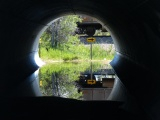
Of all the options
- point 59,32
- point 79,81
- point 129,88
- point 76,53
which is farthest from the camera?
point 59,32

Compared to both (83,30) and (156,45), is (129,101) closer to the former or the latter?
(156,45)

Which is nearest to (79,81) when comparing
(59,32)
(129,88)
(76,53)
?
(129,88)

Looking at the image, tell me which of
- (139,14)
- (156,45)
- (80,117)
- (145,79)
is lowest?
(80,117)

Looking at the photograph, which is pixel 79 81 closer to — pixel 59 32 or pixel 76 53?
pixel 76 53

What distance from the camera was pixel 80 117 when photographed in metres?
5.67

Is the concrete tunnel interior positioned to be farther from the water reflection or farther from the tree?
the tree

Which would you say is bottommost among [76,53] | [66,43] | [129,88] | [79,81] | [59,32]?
[79,81]

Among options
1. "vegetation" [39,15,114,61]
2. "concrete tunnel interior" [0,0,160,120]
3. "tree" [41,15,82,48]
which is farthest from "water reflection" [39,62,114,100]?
"tree" [41,15,82,48]

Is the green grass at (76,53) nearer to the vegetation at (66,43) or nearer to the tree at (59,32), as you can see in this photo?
the vegetation at (66,43)

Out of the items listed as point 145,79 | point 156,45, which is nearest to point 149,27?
point 156,45

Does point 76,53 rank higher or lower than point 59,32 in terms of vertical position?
lower

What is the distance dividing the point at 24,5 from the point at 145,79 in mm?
3348

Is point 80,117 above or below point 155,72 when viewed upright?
below

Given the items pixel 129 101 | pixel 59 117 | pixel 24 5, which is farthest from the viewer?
pixel 24 5
